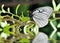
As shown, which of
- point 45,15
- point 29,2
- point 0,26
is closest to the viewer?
point 45,15

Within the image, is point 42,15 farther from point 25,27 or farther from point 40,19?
point 25,27

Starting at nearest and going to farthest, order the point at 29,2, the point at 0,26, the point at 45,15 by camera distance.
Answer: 1. the point at 45,15
2. the point at 0,26
3. the point at 29,2

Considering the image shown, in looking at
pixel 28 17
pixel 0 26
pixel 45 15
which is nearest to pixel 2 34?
pixel 0 26

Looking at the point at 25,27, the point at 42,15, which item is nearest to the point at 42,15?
the point at 42,15

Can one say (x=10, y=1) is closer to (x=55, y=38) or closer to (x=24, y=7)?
(x=24, y=7)

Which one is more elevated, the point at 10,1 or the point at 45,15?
the point at 10,1

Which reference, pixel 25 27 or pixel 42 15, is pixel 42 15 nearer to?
pixel 42 15

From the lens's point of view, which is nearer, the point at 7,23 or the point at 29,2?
the point at 7,23

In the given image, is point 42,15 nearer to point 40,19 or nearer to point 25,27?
point 40,19

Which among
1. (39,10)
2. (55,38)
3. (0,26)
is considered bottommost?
(55,38)
